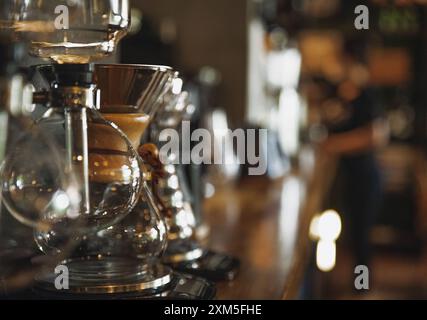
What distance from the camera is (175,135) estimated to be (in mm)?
1494

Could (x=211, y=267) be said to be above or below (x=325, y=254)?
above

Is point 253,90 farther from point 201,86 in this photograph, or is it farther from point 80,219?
point 80,219

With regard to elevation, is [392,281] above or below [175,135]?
Answer: below

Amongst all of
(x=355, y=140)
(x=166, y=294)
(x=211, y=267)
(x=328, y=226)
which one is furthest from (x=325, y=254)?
(x=166, y=294)

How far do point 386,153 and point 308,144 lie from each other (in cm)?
140

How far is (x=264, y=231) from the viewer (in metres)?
2.24

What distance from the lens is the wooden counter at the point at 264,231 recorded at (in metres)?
1.45

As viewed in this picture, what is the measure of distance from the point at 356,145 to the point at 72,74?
15.0 feet

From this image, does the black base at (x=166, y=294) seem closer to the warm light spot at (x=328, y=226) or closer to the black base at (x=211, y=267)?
the black base at (x=211, y=267)

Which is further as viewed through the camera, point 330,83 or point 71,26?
point 330,83

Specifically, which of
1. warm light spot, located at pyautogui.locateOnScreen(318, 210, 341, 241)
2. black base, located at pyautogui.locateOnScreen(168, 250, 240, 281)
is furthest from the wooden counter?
warm light spot, located at pyautogui.locateOnScreen(318, 210, 341, 241)

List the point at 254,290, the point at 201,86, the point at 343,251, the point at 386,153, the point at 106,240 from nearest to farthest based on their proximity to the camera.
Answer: the point at 106,240, the point at 254,290, the point at 201,86, the point at 343,251, the point at 386,153

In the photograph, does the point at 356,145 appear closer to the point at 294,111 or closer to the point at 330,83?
the point at 294,111

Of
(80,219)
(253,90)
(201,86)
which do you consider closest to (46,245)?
(80,219)
